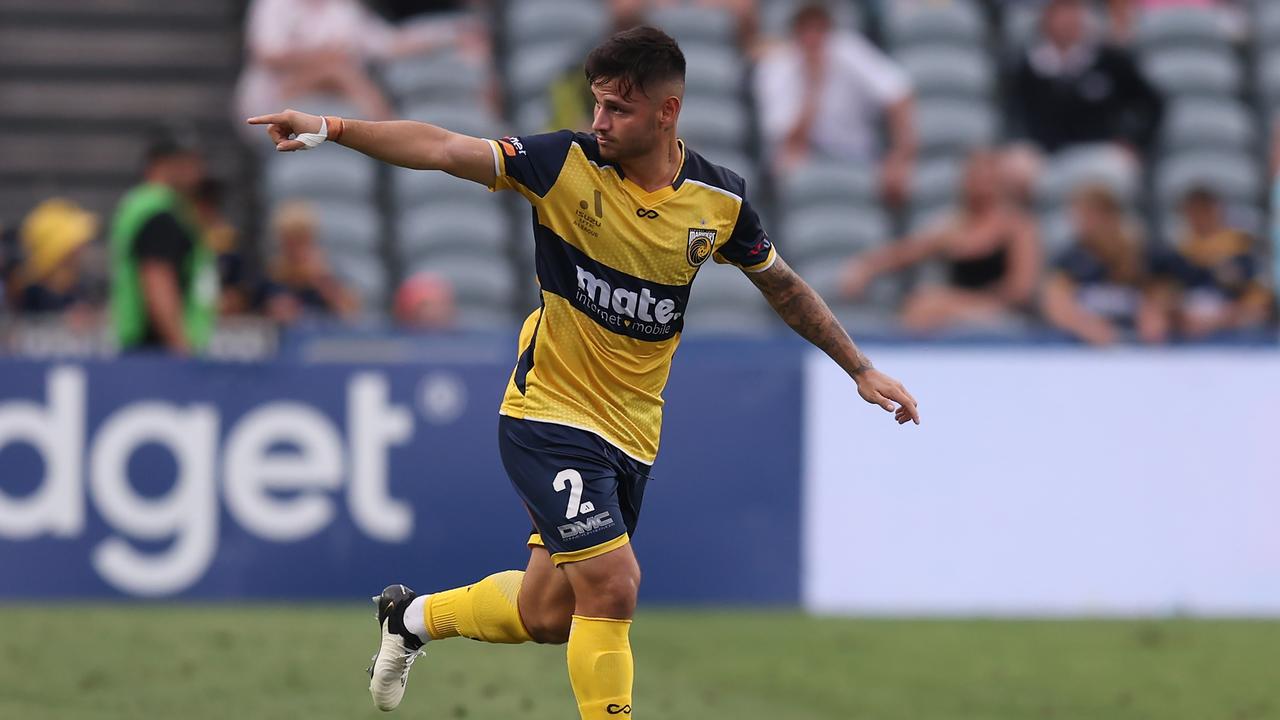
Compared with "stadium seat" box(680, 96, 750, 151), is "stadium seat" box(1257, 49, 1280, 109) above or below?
above

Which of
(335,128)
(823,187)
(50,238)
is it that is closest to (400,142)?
(335,128)

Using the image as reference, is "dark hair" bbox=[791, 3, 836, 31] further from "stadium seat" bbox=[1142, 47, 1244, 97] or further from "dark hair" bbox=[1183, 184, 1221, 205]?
"stadium seat" bbox=[1142, 47, 1244, 97]

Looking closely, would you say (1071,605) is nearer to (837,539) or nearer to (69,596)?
(837,539)

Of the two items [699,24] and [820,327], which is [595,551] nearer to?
[820,327]

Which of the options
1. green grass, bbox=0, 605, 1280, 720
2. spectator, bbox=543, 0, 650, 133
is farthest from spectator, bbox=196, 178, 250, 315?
green grass, bbox=0, 605, 1280, 720

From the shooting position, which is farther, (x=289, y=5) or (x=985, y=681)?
(x=289, y=5)

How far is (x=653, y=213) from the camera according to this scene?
5.75m

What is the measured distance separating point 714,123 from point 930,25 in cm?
236

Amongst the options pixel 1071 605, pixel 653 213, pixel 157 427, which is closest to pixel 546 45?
A: pixel 157 427

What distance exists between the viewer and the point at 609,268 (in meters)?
5.75

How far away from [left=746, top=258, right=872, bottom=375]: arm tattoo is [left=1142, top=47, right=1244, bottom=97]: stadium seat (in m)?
9.25

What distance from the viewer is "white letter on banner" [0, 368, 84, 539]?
9812mm

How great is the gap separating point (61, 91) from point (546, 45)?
12.5 feet

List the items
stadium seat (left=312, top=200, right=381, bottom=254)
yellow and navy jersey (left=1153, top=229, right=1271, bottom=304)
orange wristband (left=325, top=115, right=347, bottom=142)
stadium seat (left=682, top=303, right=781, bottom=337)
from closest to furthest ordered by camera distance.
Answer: orange wristband (left=325, top=115, right=347, bottom=142)
yellow and navy jersey (left=1153, top=229, right=1271, bottom=304)
stadium seat (left=682, top=303, right=781, bottom=337)
stadium seat (left=312, top=200, right=381, bottom=254)
